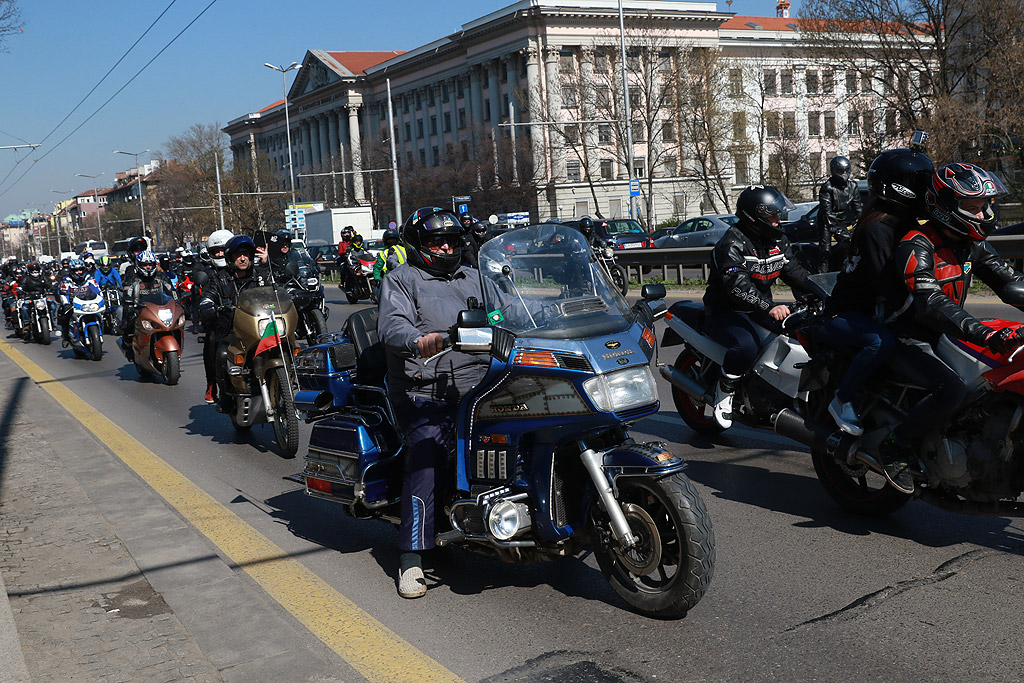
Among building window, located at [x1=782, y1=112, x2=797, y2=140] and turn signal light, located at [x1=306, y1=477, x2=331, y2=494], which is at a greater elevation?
building window, located at [x1=782, y1=112, x2=797, y2=140]

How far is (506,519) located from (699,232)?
32.1 m

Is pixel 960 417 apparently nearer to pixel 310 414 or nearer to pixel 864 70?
pixel 310 414

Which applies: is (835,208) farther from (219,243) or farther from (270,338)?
(270,338)

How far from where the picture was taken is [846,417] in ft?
17.4

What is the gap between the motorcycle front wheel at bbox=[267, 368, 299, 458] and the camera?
8.07 m

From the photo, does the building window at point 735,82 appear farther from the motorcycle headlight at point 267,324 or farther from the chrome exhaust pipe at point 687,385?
the chrome exhaust pipe at point 687,385

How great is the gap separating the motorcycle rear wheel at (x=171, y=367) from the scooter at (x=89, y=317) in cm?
501

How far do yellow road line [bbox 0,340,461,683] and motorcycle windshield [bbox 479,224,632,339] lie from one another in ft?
4.44

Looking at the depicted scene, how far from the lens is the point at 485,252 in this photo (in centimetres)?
447

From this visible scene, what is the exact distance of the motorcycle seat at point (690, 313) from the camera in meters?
7.45

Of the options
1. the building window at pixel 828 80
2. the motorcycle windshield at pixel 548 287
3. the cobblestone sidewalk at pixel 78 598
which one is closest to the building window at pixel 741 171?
the building window at pixel 828 80

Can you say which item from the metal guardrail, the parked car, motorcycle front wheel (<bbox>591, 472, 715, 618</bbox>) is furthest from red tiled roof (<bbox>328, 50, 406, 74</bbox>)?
motorcycle front wheel (<bbox>591, 472, 715, 618</bbox>)

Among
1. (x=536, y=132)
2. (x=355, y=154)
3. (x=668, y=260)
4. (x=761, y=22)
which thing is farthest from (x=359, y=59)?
(x=668, y=260)

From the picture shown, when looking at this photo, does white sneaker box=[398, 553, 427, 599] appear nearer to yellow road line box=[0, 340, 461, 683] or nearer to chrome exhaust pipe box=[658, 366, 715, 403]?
yellow road line box=[0, 340, 461, 683]
